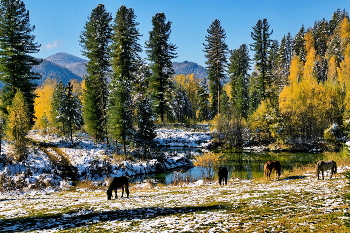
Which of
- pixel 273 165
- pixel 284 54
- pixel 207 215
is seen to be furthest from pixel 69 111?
pixel 284 54

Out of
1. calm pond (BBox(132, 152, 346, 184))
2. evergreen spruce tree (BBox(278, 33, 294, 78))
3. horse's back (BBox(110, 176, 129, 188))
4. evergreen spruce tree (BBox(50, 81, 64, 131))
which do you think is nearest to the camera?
horse's back (BBox(110, 176, 129, 188))

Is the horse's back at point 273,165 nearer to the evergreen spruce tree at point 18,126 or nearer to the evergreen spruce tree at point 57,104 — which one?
the evergreen spruce tree at point 18,126

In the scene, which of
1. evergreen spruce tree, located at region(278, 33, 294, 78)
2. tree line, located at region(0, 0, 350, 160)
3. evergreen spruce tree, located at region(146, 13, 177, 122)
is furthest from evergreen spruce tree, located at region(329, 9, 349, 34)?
evergreen spruce tree, located at region(146, 13, 177, 122)

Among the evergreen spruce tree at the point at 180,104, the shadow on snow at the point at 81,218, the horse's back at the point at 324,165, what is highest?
the evergreen spruce tree at the point at 180,104

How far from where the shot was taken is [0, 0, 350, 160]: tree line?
35938 mm

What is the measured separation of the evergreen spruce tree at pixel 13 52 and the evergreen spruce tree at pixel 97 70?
883 cm

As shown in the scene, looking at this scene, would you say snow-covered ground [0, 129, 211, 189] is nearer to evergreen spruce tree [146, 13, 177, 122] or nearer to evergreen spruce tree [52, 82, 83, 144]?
evergreen spruce tree [52, 82, 83, 144]

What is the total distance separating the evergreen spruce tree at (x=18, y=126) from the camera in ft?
93.5

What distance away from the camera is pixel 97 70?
4322 cm

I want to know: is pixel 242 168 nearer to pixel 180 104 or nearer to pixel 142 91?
pixel 142 91

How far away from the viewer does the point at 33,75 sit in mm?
38000

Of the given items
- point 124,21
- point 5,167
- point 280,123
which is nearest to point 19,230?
point 5,167

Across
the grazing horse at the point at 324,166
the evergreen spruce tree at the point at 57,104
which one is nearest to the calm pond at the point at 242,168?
the grazing horse at the point at 324,166

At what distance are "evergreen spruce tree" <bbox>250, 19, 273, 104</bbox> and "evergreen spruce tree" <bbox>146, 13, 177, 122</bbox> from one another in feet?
65.5
